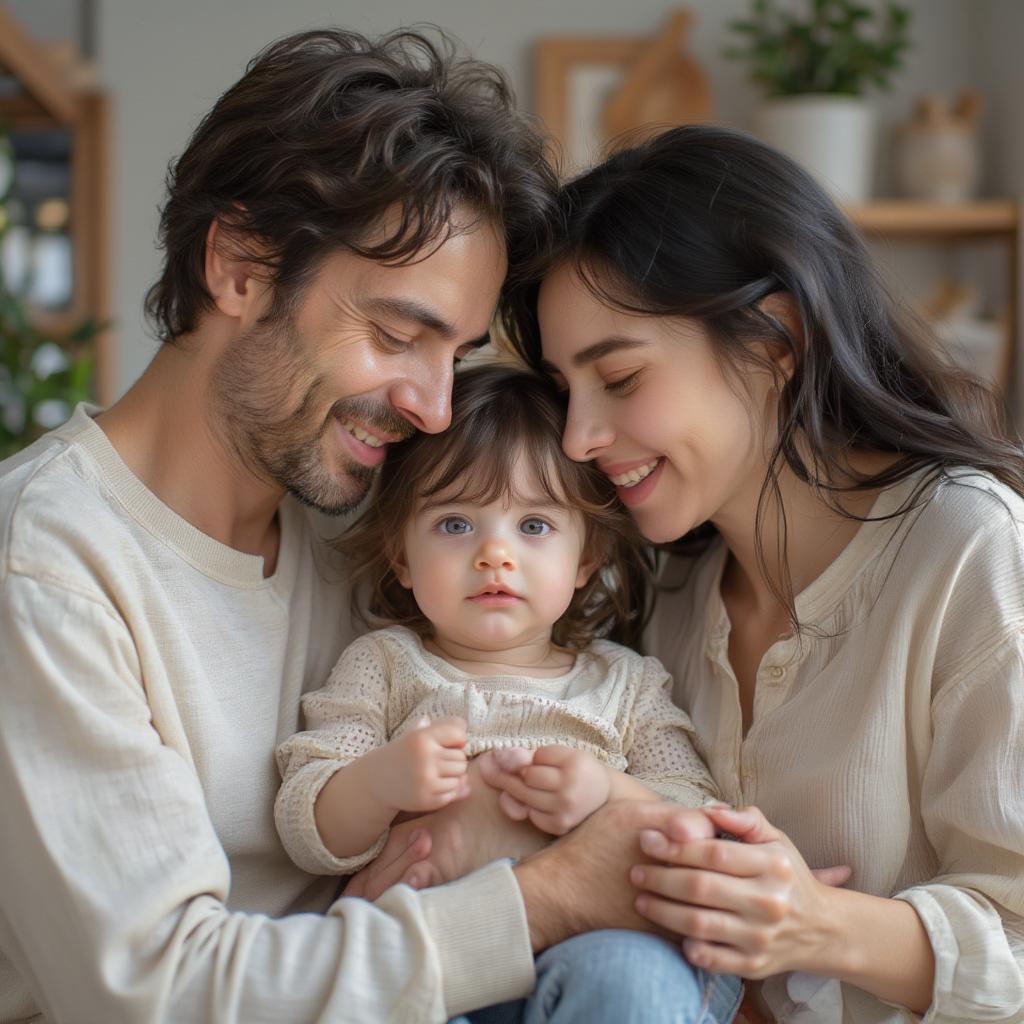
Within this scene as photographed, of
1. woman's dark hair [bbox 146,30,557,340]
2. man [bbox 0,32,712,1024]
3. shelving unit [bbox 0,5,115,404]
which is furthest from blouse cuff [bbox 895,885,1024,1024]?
shelving unit [bbox 0,5,115,404]

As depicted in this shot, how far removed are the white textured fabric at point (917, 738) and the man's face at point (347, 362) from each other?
0.60 metres

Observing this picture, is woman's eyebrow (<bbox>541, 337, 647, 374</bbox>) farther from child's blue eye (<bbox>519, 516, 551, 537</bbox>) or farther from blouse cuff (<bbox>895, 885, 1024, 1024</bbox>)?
blouse cuff (<bbox>895, 885, 1024, 1024</bbox>)

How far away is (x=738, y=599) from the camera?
1965 millimetres

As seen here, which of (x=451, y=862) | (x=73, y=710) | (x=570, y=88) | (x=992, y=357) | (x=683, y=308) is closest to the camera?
(x=73, y=710)

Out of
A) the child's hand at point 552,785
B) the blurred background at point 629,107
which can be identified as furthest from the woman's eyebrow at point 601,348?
the blurred background at point 629,107

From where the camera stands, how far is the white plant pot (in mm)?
3719

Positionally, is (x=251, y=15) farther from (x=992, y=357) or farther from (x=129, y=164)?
(x=992, y=357)

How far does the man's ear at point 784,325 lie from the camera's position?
174cm

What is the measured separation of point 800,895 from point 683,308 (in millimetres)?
765

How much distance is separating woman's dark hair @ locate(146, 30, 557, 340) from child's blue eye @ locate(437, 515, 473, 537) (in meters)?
0.36

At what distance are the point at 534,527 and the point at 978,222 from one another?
2.50 meters

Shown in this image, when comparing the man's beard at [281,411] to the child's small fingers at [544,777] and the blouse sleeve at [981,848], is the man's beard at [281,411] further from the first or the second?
the blouse sleeve at [981,848]

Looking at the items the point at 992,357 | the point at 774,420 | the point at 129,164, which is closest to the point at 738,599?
the point at 774,420

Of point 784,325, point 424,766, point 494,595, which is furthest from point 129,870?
point 784,325
